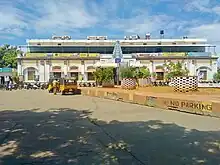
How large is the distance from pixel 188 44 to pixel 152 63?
1487 cm

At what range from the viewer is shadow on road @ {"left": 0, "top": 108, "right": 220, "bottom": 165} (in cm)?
575

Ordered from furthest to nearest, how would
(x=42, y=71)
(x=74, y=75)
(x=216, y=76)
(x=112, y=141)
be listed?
(x=74, y=75) < (x=42, y=71) < (x=216, y=76) < (x=112, y=141)

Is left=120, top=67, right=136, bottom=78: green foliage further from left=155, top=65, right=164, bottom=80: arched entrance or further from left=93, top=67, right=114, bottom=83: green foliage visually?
left=155, top=65, right=164, bottom=80: arched entrance

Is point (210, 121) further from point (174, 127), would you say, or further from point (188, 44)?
point (188, 44)

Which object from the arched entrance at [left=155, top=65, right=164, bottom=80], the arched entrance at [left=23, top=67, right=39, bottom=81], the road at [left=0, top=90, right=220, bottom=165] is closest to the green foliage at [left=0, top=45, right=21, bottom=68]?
the arched entrance at [left=23, top=67, right=39, bottom=81]

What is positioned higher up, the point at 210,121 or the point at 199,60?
the point at 199,60

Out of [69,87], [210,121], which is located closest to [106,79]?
[69,87]

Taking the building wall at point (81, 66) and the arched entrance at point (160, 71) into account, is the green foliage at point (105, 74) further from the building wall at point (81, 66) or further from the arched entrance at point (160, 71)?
the arched entrance at point (160, 71)

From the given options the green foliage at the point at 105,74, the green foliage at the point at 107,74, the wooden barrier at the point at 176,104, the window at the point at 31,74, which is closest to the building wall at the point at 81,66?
the window at the point at 31,74

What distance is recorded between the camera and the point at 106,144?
7121 mm

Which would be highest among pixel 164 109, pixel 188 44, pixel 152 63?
pixel 188 44

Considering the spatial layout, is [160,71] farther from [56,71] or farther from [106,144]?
[106,144]

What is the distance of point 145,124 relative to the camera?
10.2m

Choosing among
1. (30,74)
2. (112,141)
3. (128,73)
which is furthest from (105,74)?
(112,141)
